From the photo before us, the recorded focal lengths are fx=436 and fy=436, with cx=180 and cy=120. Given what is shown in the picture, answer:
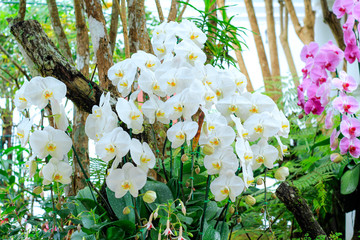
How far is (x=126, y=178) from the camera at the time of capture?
782 mm

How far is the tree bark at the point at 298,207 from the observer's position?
1.25 m

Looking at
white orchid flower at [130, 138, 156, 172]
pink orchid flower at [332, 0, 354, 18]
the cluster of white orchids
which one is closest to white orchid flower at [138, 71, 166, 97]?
the cluster of white orchids

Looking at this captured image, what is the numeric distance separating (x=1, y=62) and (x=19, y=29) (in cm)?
282

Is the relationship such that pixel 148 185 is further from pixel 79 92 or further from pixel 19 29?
pixel 19 29

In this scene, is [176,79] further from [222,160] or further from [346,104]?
[346,104]

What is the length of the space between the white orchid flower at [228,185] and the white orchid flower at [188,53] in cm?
22

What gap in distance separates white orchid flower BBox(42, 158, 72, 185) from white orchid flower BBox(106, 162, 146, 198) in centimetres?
10

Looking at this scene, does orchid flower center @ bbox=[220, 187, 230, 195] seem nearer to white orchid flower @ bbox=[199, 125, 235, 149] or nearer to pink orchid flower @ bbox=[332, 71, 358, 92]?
white orchid flower @ bbox=[199, 125, 235, 149]

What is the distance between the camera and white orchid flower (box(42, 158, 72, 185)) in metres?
0.81

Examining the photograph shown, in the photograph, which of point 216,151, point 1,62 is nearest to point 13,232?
point 216,151

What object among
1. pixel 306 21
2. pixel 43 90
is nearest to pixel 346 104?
pixel 43 90

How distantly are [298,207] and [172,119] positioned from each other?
65 centimetres

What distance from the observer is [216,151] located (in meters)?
0.82

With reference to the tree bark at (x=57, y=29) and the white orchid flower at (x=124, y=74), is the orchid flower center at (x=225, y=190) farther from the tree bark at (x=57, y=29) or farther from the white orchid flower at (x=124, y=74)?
the tree bark at (x=57, y=29)
